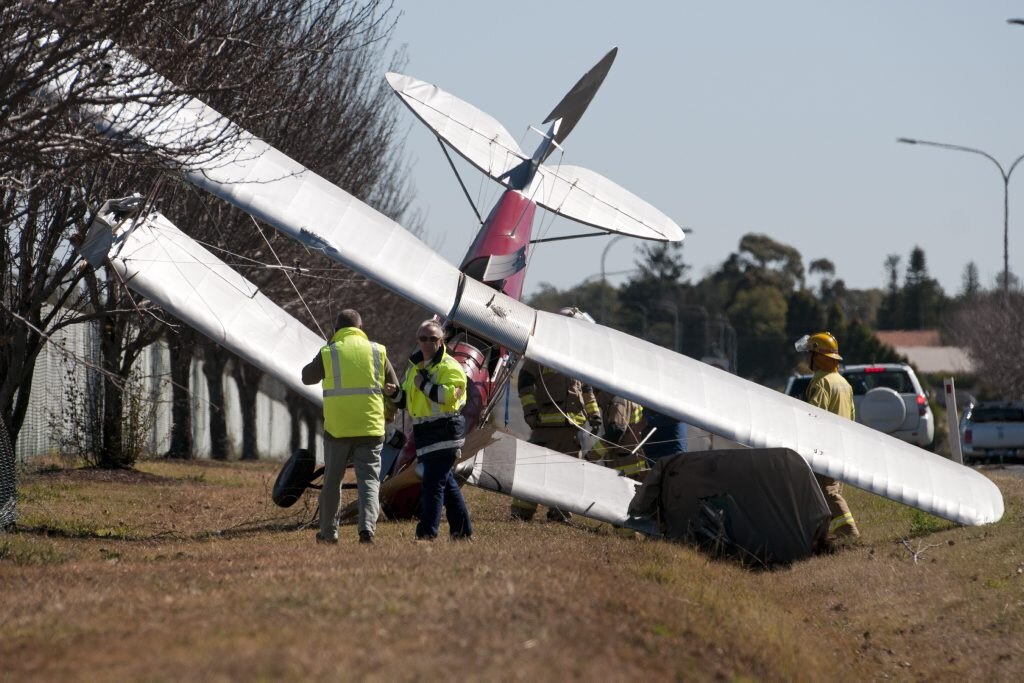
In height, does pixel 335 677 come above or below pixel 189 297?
below

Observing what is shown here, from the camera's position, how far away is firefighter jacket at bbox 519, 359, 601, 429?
46.7ft

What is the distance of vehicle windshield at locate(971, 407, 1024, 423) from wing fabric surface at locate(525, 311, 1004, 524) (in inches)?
752

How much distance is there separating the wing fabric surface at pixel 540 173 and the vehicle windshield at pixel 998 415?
16.0 meters

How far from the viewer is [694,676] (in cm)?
584

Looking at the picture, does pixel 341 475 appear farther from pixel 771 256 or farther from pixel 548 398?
pixel 771 256

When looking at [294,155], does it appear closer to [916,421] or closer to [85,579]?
[916,421]

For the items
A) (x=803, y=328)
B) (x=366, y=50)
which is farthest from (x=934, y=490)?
(x=803, y=328)

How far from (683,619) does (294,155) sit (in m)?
16.7

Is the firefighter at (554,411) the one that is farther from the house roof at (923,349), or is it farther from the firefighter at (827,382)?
the house roof at (923,349)

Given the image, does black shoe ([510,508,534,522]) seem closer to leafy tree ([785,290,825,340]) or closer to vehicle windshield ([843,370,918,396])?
vehicle windshield ([843,370,918,396])

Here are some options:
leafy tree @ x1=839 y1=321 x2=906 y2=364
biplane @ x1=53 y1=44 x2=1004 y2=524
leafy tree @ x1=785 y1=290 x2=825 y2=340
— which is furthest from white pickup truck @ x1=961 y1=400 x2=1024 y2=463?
leafy tree @ x1=785 y1=290 x2=825 y2=340

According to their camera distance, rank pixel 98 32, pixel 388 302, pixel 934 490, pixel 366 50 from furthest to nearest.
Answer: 1. pixel 388 302
2. pixel 366 50
3. pixel 934 490
4. pixel 98 32

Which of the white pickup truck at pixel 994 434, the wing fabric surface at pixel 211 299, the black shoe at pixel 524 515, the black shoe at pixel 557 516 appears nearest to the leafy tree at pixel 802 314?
the white pickup truck at pixel 994 434

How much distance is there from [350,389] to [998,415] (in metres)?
23.3
